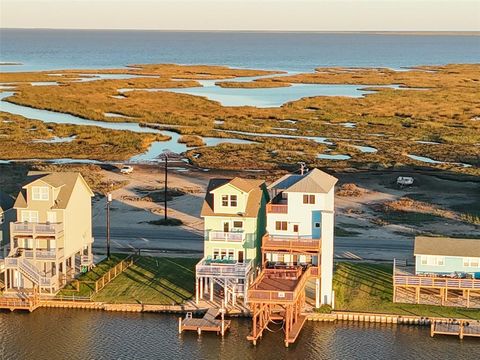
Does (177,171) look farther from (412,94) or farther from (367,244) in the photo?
(412,94)

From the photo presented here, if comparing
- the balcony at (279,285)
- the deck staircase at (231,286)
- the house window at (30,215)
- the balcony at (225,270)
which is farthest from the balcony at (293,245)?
the house window at (30,215)

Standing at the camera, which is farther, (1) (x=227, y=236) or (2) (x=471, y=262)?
(1) (x=227, y=236)

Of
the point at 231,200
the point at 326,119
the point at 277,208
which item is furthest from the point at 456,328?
the point at 326,119

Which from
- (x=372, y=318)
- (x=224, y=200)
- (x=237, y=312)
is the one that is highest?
(x=224, y=200)

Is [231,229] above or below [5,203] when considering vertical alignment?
below

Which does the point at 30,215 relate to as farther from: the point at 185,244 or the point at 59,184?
the point at 185,244

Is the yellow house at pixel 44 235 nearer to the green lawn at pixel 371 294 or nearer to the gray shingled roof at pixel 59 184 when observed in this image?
the gray shingled roof at pixel 59 184
